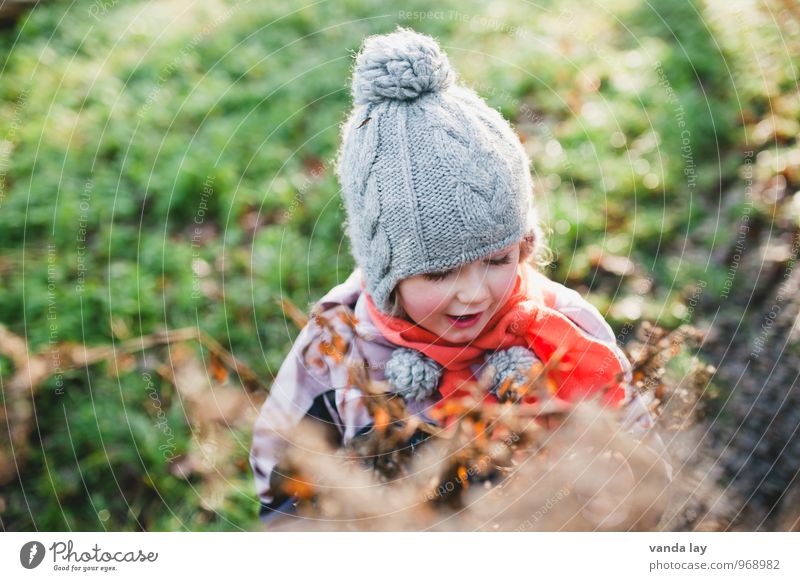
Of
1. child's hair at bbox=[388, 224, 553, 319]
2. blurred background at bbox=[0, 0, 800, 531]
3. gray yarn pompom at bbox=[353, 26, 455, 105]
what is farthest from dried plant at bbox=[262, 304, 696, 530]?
gray yarn pompom at bbox=[353, 26, 455, 105]

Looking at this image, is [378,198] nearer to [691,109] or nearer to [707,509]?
[707,509]

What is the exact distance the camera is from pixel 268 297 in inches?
91.7

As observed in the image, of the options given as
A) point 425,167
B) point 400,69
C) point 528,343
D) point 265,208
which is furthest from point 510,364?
point 265,208

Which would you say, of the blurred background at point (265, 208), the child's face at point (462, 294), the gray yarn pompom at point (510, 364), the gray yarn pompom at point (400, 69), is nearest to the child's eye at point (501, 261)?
the child's face at point (462, 294)

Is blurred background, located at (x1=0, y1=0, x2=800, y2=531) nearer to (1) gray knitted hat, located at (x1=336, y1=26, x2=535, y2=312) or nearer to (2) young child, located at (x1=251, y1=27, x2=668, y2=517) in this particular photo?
(2) young child, located at (x1=251, y1=27, x2=668, y2=517)

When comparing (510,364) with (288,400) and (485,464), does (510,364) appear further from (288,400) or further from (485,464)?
(288,400)

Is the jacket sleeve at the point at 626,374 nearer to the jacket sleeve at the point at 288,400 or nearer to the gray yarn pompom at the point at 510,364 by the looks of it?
the gray yarn pompom at the point at 510,364

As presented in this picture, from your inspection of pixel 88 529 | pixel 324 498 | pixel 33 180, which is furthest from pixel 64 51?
pixel 324 498

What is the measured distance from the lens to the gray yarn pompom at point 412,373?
1269 millimetres

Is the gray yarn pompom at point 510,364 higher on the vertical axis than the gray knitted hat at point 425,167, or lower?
lower

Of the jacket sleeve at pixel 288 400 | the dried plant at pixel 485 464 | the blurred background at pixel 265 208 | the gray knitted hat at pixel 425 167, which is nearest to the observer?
the dried plant at pixel 485 464

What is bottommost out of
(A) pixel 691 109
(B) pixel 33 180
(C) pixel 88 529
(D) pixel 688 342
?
(C) pixel 88 529

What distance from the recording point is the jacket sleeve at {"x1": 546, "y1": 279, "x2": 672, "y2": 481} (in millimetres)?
1197
